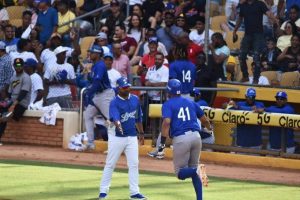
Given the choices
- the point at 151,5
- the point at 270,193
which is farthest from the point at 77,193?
the point at 151,5

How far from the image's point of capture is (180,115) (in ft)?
43.0

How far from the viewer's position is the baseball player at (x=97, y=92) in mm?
18500

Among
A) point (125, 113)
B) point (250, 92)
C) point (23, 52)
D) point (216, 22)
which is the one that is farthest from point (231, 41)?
point (125, 113)

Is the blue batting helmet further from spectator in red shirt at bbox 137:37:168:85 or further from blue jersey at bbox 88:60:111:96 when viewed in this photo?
spectator in red shirt at bbox 137:37:168:85

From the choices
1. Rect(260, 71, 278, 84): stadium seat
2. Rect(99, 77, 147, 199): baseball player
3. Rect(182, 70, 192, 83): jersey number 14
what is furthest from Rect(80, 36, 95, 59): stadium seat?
Rect(99, 77, 147, 199): baseball player

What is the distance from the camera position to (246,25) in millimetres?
19656

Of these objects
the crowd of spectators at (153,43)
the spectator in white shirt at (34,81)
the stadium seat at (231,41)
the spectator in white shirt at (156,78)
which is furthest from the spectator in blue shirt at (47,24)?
the stadium seat at (231,41)

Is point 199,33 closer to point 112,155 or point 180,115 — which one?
point 112,155

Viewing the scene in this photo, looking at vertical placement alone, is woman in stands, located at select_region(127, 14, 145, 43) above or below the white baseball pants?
above

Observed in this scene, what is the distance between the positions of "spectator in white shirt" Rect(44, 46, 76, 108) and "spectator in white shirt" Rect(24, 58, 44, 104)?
150 mm

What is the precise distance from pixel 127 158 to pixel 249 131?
5.46 meters

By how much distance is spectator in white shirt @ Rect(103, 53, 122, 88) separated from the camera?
18.9 m

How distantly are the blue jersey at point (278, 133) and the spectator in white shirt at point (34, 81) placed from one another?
5140mm

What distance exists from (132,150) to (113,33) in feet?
31.0
